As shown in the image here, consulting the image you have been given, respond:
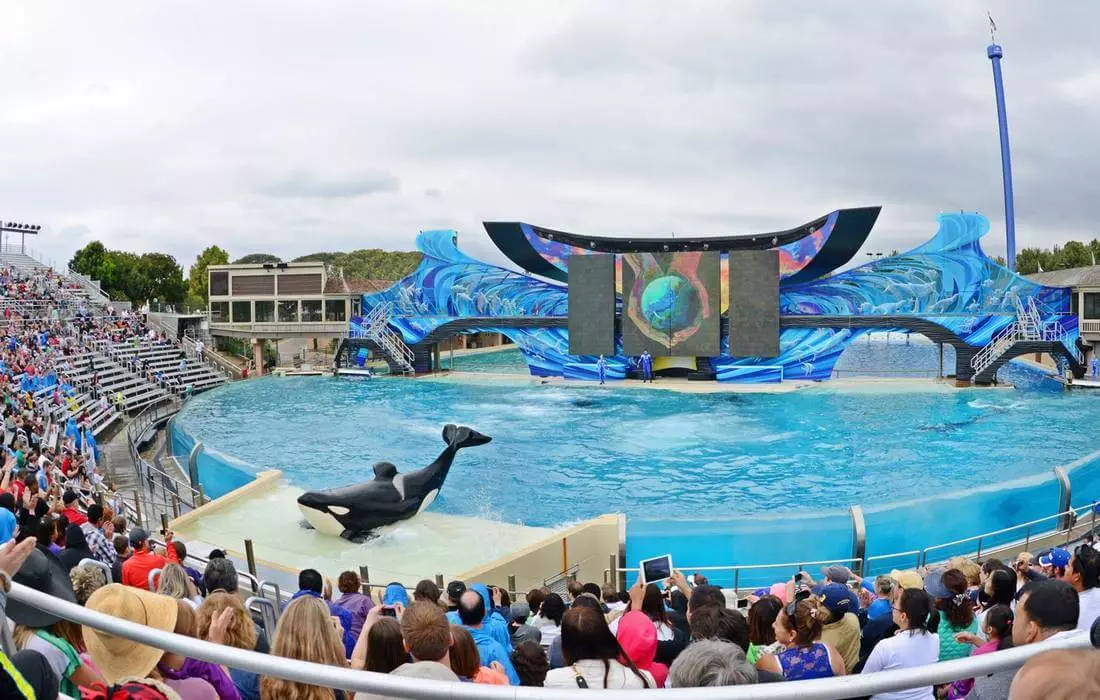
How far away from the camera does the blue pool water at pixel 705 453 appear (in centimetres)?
976

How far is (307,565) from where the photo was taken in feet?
31.7

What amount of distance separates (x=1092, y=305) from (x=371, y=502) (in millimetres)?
32158

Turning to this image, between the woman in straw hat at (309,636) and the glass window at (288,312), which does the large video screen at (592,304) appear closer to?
the glass window at (288,312)

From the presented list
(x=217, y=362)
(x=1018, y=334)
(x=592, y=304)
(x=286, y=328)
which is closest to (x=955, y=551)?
(x=1018, y=334)

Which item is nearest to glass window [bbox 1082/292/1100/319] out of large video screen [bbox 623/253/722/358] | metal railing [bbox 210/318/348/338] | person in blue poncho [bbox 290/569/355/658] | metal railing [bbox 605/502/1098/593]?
large video screen [bbox 623/253/722/358]

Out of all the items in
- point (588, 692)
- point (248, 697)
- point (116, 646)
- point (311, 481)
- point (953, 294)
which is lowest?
point (311, 481)

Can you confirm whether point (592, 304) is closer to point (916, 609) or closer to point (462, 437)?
point (462, 437)

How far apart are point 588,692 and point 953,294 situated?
103ft

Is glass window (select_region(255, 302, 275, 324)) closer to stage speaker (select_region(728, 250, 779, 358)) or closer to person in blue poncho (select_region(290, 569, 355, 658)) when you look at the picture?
stage speaker (select_region(728, 250, 779, 358))

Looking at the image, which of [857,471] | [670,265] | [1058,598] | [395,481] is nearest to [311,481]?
[395,481]

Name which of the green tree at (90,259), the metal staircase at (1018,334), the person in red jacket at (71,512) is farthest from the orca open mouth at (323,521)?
the green tree at (90,259)

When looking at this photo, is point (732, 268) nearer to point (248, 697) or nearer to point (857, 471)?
point (857, 471)

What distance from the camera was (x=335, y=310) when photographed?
3922 centimetres

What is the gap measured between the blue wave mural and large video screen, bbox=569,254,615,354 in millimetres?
985
